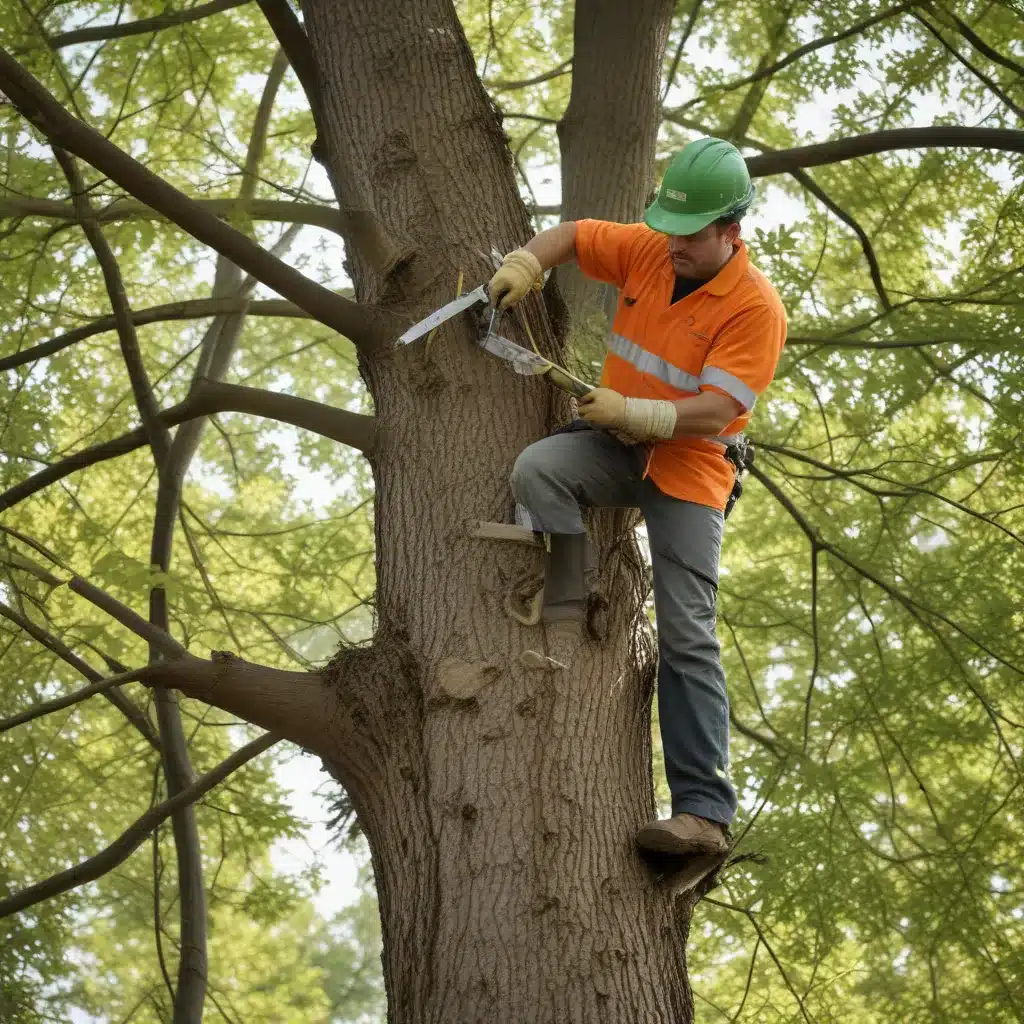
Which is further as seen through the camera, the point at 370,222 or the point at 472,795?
the point at 370,222

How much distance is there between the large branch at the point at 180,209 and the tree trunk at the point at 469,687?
108 mm

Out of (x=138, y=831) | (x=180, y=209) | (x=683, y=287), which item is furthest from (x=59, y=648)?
(x=683, y=287)

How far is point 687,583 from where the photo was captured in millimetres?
3109

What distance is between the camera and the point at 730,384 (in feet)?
10.0

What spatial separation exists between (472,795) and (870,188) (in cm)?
515

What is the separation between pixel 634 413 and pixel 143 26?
2806mm

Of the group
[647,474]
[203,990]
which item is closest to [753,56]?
[647,474]

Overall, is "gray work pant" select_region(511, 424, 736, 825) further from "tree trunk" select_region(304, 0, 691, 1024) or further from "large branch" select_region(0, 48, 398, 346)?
"large branch" select_region(0, 48, 398, 346)

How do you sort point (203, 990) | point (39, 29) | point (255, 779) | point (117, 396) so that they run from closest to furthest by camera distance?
point (39, 29)
point (203, 990)
point (255, 779)
point (117, 396)

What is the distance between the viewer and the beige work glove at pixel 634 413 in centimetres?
300

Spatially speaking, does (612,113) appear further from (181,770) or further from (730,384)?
(181,770)

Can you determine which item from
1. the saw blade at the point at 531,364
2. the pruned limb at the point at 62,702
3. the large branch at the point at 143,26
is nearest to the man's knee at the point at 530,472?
the saw blade at the point at 531,364

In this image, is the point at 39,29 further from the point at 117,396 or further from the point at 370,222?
the point at 117,396

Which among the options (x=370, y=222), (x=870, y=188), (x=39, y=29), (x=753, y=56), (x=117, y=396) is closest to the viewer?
(x=370, y=222)
